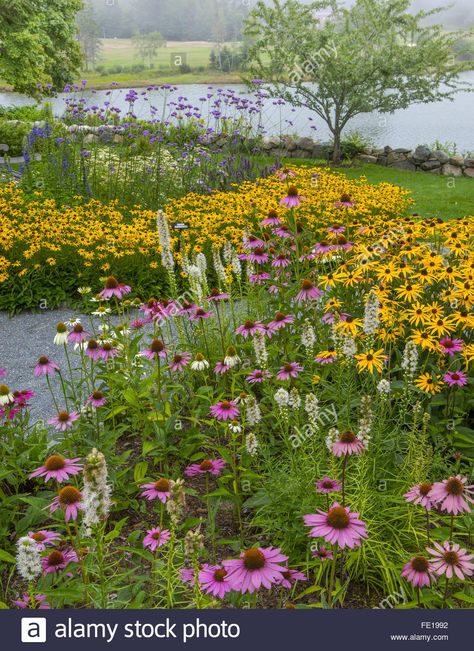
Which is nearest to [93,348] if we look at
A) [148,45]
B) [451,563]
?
[451,563]

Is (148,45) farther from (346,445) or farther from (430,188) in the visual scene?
(346,445)

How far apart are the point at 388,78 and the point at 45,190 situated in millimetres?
7725

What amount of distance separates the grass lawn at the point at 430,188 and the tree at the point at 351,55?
39.9 inches

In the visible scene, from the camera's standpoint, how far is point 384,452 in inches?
133

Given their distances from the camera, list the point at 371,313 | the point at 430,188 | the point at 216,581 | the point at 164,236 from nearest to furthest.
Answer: the point at 216,581 < the point at 371,313 < the point at 164,236 < the point at 430,188

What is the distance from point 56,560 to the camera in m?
2.26

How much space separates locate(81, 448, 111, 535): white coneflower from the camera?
174cm

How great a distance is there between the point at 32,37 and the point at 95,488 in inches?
820

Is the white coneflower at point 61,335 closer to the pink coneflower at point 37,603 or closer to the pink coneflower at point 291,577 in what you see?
the pink coneflower at point 37,603

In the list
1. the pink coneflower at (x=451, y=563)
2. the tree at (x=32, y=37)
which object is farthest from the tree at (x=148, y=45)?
the pink coneflower at (x=451, y=563)

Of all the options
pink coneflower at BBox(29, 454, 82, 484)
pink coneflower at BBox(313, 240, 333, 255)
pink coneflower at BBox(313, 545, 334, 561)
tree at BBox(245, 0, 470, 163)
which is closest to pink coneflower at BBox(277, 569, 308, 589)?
pink coneflower at BBox(313, 545, 334, 561)

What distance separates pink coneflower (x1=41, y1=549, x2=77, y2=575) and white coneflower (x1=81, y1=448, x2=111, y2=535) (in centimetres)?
54

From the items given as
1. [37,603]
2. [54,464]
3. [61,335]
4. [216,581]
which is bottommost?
[37,603]

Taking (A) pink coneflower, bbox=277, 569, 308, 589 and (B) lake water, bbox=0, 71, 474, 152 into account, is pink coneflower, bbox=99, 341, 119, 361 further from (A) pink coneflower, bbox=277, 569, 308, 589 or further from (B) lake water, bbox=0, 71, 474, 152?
(B) lake water, bbox=0, 71, 474, 152
